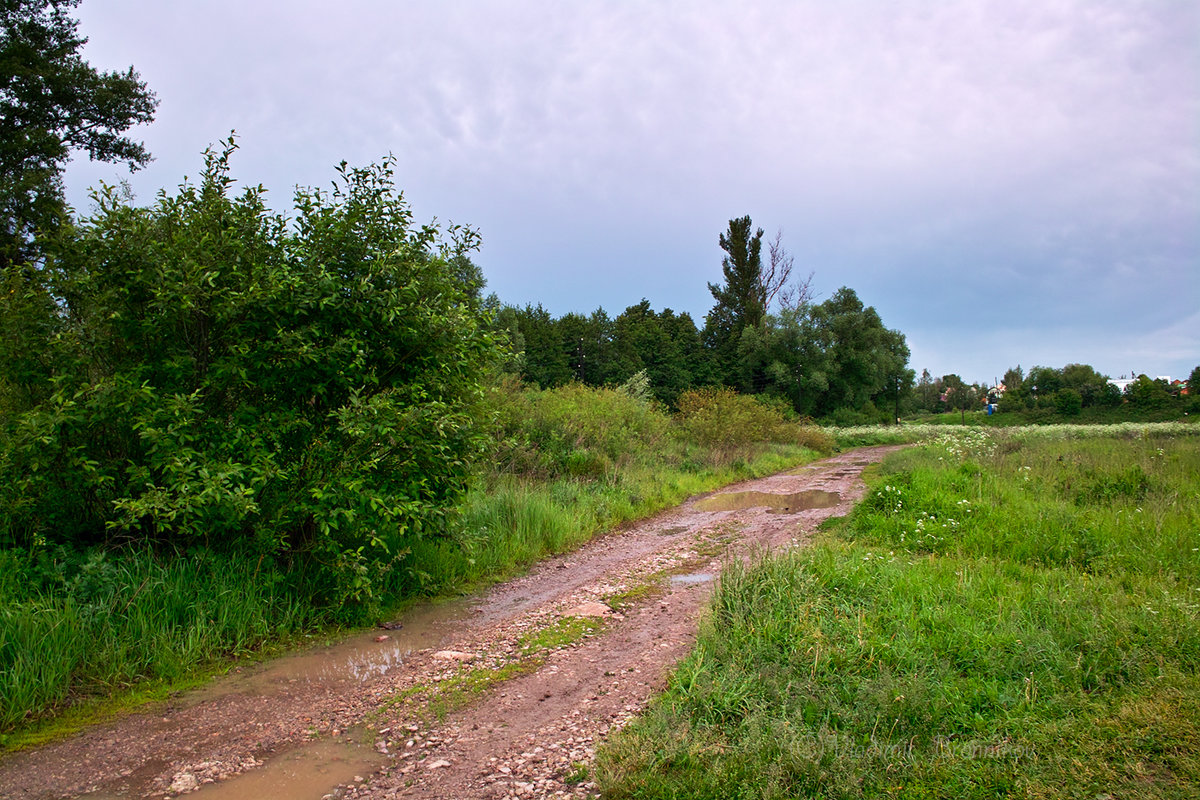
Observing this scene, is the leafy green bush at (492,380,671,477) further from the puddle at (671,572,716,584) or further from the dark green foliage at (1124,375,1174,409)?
the dark green foliage at (1124,375,1174,409)

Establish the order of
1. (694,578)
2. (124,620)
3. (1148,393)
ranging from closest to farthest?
(124,620) < (694,578) < (1148,393)

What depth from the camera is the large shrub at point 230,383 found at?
16.7ft

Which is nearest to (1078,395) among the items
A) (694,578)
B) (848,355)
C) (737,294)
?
(848,355)

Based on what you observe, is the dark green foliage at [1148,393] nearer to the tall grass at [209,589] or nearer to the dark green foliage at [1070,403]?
the dark green foliage at [1070,403]

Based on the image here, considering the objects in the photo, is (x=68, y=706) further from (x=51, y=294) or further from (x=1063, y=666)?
(x=1063, y=666)

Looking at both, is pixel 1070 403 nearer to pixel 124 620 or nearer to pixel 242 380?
pixel 242 380

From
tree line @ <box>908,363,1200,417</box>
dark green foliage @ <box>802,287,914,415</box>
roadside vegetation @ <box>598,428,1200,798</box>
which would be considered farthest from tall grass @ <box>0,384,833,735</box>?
dark green foliage @ <box>802,287,914,415</box>

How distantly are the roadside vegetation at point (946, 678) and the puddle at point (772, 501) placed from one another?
5.50m

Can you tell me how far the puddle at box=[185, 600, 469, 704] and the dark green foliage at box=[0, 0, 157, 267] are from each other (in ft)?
46.1

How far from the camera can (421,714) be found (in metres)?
4.13

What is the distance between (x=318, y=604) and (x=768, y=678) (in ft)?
14.3

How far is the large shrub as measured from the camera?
16.7ft

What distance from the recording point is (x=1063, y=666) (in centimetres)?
401

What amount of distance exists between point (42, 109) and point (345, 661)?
17665 mm
